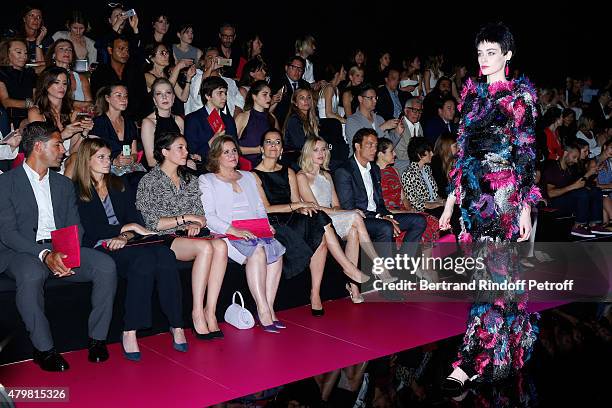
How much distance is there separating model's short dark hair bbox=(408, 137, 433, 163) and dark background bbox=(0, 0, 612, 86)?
2.82m

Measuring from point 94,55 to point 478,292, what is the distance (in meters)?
4.95

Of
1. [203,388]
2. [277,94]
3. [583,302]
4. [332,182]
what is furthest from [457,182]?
[277,94]

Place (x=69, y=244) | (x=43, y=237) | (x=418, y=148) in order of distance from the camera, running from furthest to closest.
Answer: (x=418, y=148), (x=43, y=237), (x=69, y=244)

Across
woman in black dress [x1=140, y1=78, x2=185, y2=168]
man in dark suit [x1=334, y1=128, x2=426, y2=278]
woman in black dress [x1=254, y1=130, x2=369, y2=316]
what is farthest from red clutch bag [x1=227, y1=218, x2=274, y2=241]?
woman in black dress [x1=140, y1=78, x2=185, y2=168]

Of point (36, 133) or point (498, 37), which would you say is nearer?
point (498, 37)

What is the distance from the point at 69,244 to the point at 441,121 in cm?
519

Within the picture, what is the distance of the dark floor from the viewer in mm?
3706

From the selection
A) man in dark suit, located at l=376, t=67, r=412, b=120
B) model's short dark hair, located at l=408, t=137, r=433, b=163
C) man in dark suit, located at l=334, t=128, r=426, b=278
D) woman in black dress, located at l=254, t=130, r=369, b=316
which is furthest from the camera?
man in dark suit, located at l=376, t=67, r=412, b=120

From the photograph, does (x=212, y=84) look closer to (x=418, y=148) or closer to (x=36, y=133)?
(x=418, y=148)

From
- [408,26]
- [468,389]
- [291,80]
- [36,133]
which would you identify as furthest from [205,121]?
[408,26]

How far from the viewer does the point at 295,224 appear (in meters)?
5.31

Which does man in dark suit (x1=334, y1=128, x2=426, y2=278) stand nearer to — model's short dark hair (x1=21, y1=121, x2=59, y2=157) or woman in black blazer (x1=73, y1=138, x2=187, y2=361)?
woman in black blazer (x1=73, y1=138, x2=187, y2=361)

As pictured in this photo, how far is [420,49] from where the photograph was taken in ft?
37.9

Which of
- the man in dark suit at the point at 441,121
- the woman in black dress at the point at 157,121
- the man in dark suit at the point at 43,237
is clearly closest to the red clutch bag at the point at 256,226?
the man in dark suit at the point at 43,237
